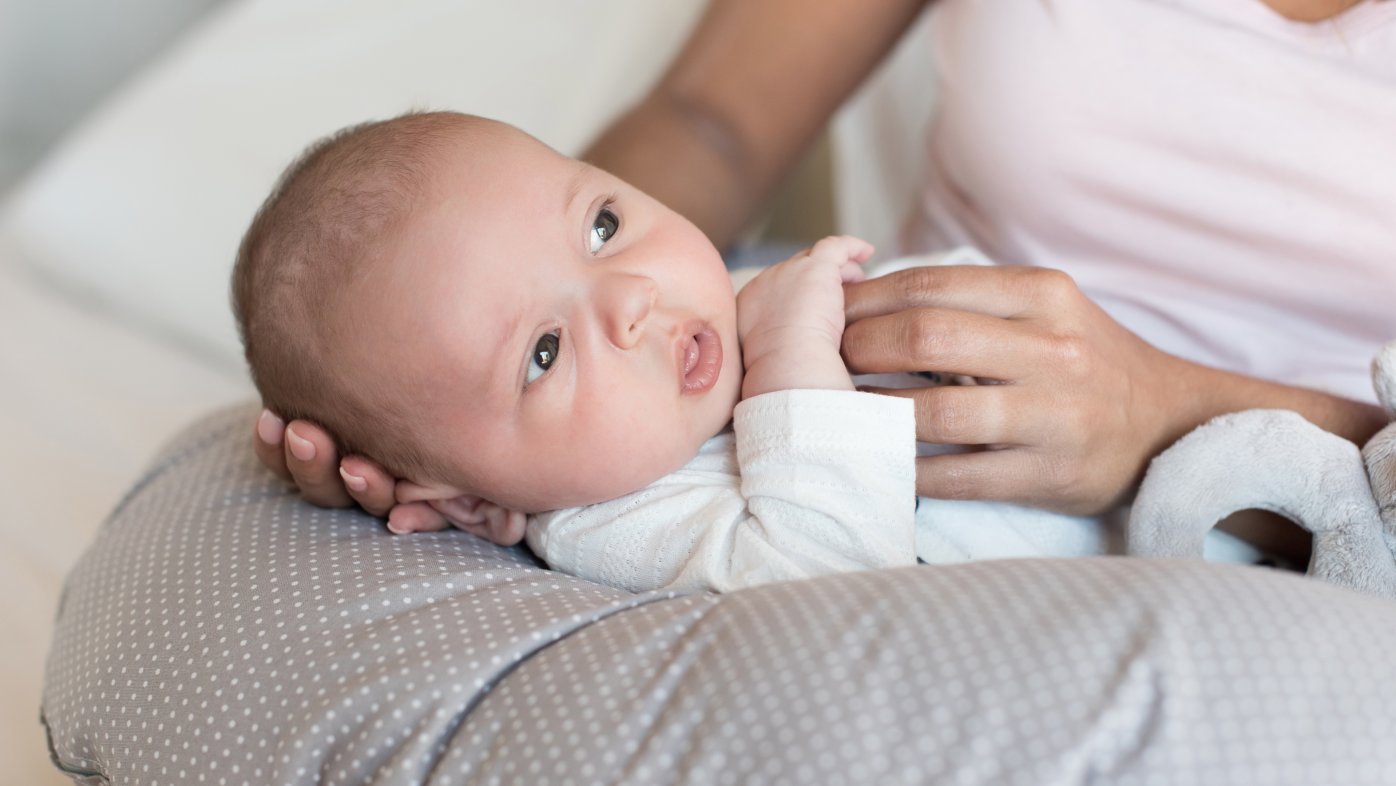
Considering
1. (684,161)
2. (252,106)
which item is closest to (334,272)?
(684,161)

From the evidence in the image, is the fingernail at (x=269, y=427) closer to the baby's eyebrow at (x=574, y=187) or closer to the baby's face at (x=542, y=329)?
the baby's face at (x=542, y=329)

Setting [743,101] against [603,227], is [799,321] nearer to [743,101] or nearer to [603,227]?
[603,227]

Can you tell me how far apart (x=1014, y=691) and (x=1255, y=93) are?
27.8 inches

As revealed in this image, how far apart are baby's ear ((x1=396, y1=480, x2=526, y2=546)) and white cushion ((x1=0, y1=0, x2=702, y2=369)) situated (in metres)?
0.80

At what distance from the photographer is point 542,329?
891 mm

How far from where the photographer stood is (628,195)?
977mm

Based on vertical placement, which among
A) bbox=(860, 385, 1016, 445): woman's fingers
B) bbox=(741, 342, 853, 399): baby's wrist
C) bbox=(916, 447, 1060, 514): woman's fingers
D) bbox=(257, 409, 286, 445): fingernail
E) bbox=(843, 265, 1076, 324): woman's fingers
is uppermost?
bbox=(843, 265, 1076, 324): woman's fingers

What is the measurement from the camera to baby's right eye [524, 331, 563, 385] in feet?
2.95

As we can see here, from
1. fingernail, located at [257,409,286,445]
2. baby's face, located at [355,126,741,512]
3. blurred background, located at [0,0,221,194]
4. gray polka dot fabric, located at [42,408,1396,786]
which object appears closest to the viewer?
gray polka dot fabric, located at [42,408,1396,786]

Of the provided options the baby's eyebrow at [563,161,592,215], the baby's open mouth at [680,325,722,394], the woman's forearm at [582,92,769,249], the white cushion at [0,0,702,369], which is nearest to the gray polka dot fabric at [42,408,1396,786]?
the baby's open mouth at [680,325,722,394]

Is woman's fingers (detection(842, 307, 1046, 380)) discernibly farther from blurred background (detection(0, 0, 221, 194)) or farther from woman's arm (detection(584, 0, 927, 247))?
blurred background (detection(0, 0, 221, 194))

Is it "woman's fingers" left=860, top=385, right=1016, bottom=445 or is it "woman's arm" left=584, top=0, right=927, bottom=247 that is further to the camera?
"woman's arm" left=584, top=0, right=927, bottom=247

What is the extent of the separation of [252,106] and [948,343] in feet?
4.50

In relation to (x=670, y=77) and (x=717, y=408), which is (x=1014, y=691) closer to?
(x=717, y=408)
